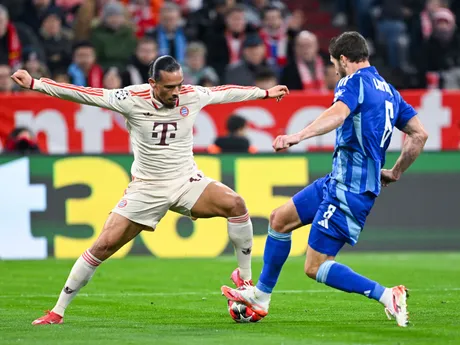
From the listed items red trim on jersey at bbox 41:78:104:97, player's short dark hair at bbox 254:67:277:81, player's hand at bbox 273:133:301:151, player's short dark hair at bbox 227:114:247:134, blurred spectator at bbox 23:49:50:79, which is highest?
red trim on jersey at bbox 41:78:104:97

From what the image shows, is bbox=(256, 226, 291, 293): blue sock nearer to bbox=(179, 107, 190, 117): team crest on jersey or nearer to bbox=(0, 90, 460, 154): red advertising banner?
bbox=(179, 107, 190, 117): team crest on jersey

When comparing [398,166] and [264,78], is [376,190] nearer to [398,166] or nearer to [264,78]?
[398,166]

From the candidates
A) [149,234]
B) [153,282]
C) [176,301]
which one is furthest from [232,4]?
[176,301]

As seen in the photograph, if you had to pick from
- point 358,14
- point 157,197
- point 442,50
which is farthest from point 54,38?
point 157,197

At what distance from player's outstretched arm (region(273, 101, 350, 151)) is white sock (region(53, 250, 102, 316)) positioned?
7.76ft

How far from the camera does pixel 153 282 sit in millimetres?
12930

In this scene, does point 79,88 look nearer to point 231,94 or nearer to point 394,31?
point 231,94

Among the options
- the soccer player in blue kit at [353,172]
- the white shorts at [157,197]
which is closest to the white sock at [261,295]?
the soccer player in blue kit at [353,172]

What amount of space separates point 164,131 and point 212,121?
7846mm

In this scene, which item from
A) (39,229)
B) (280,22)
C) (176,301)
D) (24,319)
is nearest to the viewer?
(24,319)

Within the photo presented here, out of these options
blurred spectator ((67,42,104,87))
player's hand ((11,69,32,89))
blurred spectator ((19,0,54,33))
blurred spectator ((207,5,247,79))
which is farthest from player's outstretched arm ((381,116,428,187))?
blurred spectator ((19,0,54,33))

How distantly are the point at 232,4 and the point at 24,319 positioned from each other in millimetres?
12198

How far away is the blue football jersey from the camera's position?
866 centimetres

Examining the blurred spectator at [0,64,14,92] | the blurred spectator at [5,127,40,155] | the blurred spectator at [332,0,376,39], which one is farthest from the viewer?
the blurred spectator at [332,0,376,39]
